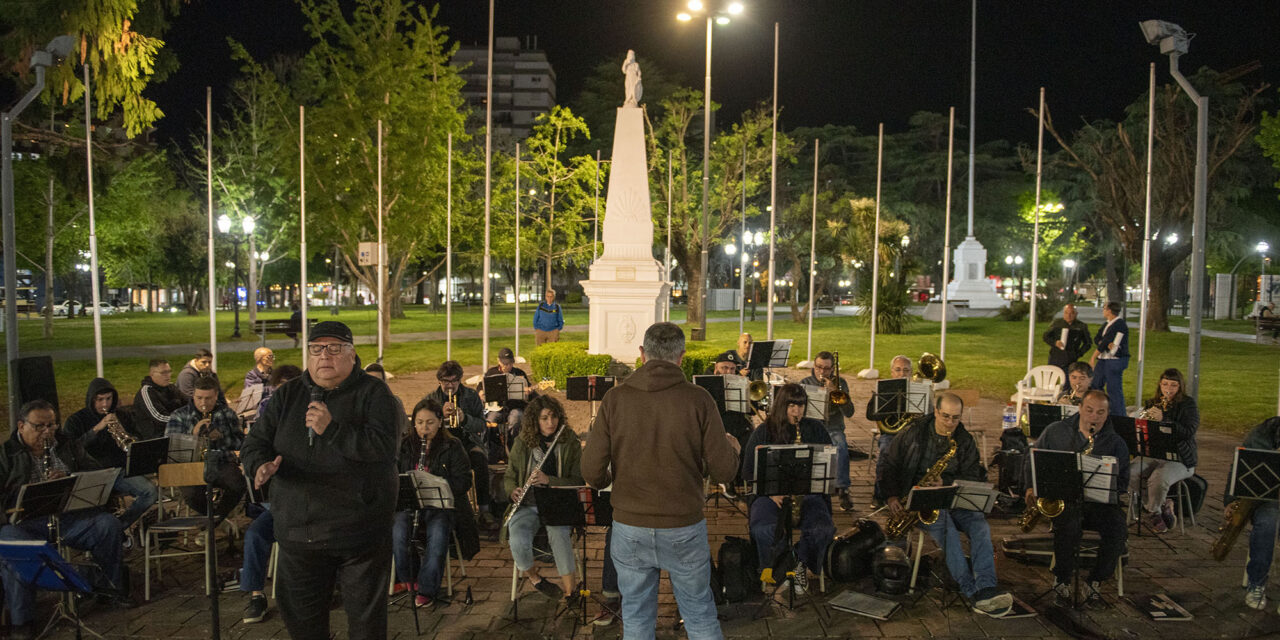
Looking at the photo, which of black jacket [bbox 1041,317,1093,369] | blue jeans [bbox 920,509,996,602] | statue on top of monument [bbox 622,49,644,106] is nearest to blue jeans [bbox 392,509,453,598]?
blue jeans [bbox 920,509,996,602]

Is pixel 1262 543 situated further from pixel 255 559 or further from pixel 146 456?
pixel 146 456

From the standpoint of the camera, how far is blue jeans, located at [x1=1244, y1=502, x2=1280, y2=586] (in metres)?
6.07

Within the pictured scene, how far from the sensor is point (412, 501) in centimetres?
590

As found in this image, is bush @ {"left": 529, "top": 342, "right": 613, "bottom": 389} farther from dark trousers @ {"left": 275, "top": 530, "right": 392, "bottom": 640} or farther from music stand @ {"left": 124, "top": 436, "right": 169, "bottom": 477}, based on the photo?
dark trousers @ {"left": 275, "top": 530, "right": 392, "bottom": 640}

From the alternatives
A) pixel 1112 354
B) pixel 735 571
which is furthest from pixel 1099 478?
pixel 1112 354

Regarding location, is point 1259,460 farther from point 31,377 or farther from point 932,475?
point 31,377

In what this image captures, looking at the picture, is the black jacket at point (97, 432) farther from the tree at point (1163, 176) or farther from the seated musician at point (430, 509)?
the tree at point (1163, 176)

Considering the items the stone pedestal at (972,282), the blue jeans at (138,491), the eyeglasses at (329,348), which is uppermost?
the stone pedestal at (972,282)

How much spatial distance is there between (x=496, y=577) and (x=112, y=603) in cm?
284

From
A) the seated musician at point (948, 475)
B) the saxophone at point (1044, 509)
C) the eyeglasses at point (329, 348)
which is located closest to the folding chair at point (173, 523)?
the eyeglasses at point (329, 348)

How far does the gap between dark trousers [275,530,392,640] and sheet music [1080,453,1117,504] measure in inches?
199

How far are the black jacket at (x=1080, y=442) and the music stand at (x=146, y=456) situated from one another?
7.20 metres

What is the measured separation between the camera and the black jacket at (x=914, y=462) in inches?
251

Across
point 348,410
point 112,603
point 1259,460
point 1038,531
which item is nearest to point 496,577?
point 112,603
